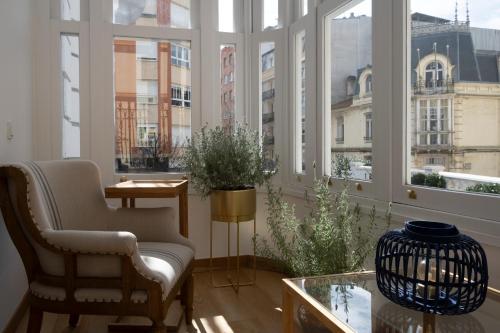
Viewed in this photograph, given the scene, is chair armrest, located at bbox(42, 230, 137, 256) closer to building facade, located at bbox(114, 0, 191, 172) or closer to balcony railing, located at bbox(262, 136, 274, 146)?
building facade, located at bbox(114, 0, 191, 172)

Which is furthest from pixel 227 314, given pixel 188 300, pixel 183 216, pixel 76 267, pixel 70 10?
pixel 70 10

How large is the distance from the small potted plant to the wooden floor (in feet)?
1.79

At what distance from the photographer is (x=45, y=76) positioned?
3.03 m

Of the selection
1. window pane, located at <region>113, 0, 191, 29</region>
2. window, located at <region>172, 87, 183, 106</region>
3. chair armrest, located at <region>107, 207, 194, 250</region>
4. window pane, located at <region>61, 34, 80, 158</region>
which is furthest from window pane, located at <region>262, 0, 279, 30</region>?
chair armrest, located at <region>107, 207, 194, 250</region>

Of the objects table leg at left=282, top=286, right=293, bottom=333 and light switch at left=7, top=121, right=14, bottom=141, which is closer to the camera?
table leg at left=282, top=286, right=293, bottom=333

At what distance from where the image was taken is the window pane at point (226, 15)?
3480 mm

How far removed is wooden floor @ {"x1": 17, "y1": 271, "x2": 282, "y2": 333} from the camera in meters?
2.27

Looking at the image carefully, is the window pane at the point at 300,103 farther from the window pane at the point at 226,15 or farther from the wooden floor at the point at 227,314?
the wooden floor at the point at 227,314

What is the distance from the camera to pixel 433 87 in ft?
6.34

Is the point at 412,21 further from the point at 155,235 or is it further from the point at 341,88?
the point at 155,235

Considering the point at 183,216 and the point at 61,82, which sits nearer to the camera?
the point at 183,216

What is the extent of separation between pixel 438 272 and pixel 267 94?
2.56 meters

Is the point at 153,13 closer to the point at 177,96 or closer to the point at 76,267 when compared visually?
the point at 177,96

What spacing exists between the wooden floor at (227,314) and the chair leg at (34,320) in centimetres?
62
